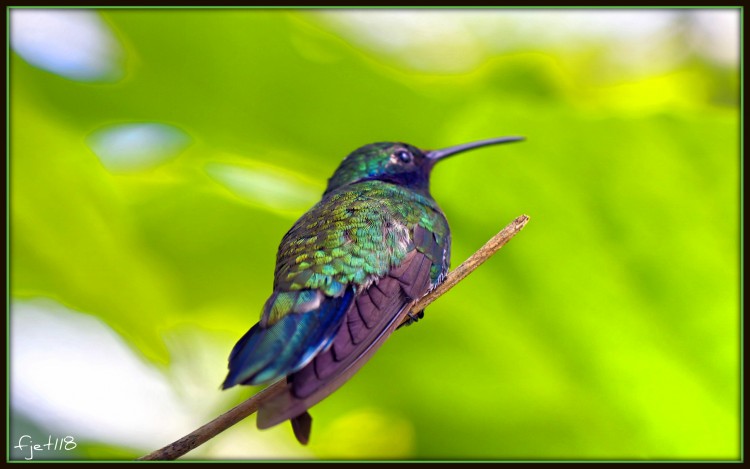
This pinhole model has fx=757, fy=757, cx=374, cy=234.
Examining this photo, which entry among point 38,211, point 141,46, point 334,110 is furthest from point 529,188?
point 38,211

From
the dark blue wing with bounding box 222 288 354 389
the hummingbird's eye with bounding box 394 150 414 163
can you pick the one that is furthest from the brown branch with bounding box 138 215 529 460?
the hummingbird's eye with bounding box 394 150 414 163

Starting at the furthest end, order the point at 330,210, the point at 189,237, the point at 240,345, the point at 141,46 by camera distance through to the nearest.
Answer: the point at 141,46 → the point at 189,237 → the point at 330,210 → the point at 240,345

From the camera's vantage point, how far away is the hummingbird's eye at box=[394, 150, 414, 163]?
229cm

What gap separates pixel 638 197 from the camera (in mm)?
2652

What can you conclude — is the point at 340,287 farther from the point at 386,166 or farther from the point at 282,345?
the point at 386,166

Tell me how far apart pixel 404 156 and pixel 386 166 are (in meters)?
0.08

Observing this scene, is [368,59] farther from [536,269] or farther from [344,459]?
[344,459]

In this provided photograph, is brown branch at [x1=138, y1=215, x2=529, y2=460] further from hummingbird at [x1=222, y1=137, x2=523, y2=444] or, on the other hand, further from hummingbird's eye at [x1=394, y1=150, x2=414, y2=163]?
hummingbird's eye at [x1=394, y1=150, x2=414, y2=163]

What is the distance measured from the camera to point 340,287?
5.12 feet

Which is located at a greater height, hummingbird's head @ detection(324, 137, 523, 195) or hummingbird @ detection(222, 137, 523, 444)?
hummingbird's head @ detection(324, 137, 523, 195)

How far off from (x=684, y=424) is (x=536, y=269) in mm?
717

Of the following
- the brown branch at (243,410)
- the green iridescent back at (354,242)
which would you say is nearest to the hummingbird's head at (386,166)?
the green iridescent back at (354,242)

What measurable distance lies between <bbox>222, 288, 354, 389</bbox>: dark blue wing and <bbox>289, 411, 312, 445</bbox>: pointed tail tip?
0.27 feet
